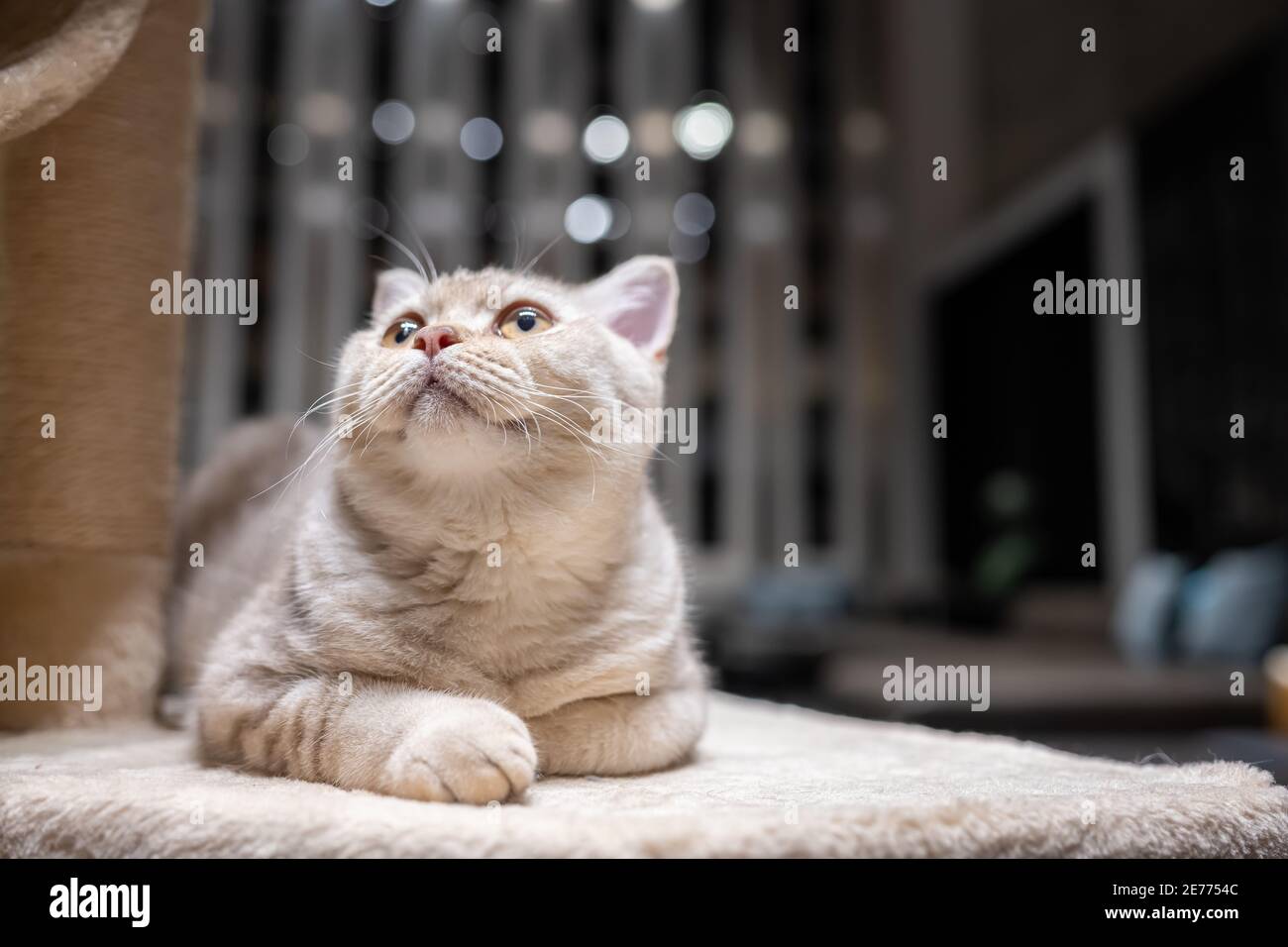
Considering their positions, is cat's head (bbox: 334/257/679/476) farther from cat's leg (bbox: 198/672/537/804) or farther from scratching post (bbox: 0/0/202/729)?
scratching post (bbox: 0/0/202/729)

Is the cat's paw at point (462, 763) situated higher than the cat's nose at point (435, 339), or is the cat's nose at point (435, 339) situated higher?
the cat's nose at point (435, 339)

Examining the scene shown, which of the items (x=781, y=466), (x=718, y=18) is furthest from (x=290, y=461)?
(x=718, y=18)

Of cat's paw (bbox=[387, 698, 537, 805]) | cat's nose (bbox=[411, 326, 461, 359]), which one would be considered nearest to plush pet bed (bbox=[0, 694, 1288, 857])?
cat's paw (bbox=[387, 698, 537, 805])

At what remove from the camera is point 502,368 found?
106 cm

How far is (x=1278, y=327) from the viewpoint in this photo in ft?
13.1

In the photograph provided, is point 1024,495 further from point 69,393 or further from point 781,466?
point 69,393

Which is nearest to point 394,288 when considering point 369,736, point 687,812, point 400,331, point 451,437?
point 400,331

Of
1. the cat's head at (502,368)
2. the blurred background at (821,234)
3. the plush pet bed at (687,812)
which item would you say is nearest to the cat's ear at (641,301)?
the cat's head at (502,368)

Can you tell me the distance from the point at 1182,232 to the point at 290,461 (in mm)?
4513

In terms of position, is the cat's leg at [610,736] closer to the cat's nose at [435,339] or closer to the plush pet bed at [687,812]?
the plush pet bed at [687,812]

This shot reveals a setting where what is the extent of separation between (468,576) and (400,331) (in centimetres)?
33

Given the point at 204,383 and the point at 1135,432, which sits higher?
the point at 204,383

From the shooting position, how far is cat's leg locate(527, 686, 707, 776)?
1120 millimetres

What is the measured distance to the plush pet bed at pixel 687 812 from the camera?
2.50 ft
